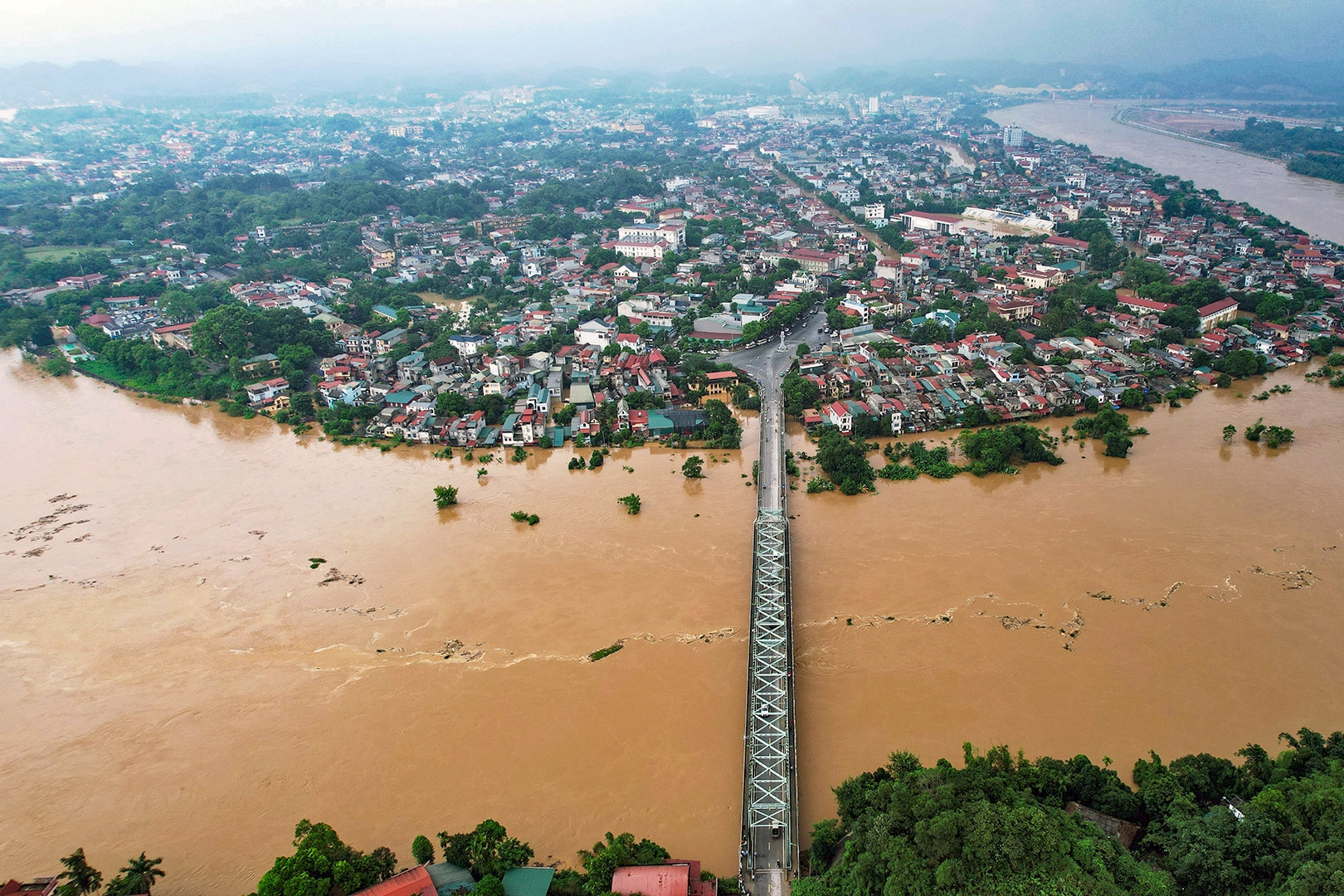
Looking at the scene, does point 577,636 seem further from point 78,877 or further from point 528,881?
point 78,877

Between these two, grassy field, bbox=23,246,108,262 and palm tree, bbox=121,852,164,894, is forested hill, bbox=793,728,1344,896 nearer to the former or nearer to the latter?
palm tree, bbox=121,852,164,894

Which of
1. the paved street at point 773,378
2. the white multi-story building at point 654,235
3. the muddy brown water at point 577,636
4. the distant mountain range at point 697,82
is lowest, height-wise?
the muddy brown water at point 577,636

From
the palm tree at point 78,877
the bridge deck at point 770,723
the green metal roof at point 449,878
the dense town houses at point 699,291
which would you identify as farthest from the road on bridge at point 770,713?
the palm tree at point 78,877

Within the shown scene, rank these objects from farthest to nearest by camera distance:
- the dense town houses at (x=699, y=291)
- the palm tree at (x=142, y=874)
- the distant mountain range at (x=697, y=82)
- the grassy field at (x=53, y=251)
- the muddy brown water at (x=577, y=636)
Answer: the distant mountain range at (x=697, y=82)
the grassy field at (x=53, y=251)
the dense town houses at (x=699, y=291)
the muddy brown water at (x=577, y=636)
the palm tree at (x=142, y=874)

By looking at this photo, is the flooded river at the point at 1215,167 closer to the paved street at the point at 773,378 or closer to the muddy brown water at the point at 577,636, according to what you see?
the paved street at the point at 773,378

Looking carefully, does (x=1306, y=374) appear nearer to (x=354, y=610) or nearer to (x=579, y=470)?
(x=579, y=470)

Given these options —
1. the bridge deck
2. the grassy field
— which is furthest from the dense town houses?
the bridge deck
